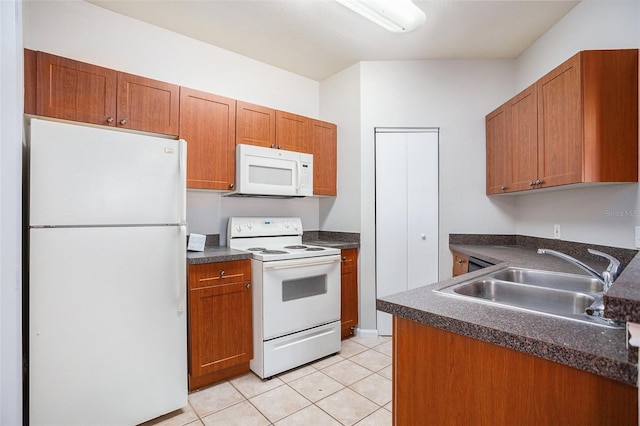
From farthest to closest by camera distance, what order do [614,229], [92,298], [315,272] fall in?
[315,272], [614,229], [92,298]

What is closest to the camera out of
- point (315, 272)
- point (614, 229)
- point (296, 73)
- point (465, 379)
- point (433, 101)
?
point (465, 379)

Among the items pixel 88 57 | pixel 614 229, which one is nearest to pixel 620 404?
pixel 614 229

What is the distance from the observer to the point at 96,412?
1.59m

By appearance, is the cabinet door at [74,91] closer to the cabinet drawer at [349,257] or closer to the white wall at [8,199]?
the white wall at [8,199]

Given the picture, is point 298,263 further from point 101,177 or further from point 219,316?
point 101,177

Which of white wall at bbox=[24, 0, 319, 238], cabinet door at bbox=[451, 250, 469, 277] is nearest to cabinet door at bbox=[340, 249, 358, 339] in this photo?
white wall at bbox=[24, 0, 319, 238]

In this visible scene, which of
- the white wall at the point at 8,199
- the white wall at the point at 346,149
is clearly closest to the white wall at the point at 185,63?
the white wall at the point at 346,149

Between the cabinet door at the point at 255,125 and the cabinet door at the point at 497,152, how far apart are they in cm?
196

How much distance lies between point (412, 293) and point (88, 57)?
2634mm

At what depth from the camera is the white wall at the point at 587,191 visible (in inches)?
71.4

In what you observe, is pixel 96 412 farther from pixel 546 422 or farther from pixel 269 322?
pixel 546 422

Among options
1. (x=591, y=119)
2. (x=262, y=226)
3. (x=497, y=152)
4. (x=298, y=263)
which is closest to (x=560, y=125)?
(x=591, y=119)

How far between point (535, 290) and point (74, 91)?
2708mm

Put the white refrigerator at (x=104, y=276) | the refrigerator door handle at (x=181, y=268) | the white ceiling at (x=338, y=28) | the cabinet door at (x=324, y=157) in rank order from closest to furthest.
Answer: the white refrigerator at (x=104, y=276), the refrigerator door handle at (x=181, y=268), the white ceiling at (x=338, y=28), the cabinet door at (x=324, y=157)
